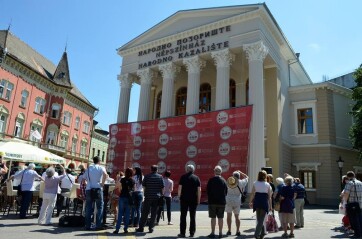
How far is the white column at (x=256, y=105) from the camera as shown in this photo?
1823 centimetres

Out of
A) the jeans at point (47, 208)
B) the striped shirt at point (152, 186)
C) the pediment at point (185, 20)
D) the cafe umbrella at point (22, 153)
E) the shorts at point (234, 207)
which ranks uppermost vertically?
the pediment at point (185, 20)

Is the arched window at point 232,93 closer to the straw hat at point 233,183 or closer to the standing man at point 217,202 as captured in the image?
the straw hat at point 233,183

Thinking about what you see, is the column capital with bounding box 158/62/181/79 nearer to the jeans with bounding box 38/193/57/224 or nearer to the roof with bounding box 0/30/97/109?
the roof with bounding box 0/30/97/109

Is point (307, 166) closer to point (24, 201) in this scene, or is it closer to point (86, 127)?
point (24, 201)

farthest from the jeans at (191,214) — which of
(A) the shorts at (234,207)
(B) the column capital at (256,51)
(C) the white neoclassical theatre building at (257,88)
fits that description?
(B) the column capital at (256,51)

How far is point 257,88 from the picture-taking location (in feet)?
65.0

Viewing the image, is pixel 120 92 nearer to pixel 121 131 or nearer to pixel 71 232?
pixel 121 131

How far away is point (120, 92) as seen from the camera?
27.3 m

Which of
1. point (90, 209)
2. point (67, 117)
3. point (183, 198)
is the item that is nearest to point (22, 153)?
point (90, 209)

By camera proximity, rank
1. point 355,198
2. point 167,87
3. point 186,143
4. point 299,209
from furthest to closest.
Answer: point 167,87 < point 186,143 < point 299,209 < point 355,198

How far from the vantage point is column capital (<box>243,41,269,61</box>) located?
20.3 m

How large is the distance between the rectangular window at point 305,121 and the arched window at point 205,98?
731cm

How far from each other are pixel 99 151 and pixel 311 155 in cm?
3677

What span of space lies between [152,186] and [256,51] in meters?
15.0
